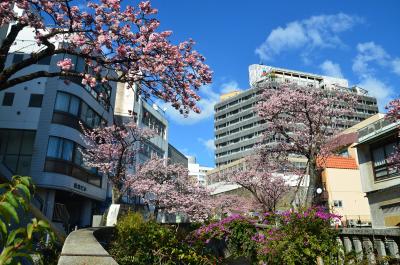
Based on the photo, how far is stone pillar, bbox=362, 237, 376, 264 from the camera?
6.52 metres

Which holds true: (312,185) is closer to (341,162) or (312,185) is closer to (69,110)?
(69,110)

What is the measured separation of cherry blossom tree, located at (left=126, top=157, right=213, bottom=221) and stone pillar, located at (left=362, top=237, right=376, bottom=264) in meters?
31.1

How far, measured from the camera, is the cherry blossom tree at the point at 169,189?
3812 centimetres

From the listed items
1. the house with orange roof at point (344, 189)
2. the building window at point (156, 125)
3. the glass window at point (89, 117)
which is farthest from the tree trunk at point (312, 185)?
the building window at point (156, 125)

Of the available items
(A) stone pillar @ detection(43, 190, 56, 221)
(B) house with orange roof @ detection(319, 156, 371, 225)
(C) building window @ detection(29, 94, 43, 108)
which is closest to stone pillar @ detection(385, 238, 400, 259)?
(A) stone pillar @ detection(43, 190, 56, 221)

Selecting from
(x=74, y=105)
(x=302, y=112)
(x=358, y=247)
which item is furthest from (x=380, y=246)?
(x=74, y=105)

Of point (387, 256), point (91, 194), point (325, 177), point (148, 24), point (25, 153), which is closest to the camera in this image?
point (387, 256)

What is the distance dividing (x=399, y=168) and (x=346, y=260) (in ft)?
60.9

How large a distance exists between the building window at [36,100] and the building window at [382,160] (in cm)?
2953

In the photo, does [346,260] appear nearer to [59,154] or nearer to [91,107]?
[59,154]

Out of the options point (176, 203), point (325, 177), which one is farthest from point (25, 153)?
point (325, 177)

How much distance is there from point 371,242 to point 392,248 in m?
0.55

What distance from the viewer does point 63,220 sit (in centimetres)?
2898

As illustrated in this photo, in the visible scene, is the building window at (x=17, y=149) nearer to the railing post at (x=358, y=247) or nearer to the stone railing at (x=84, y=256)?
the railing post at (x=358, y=247)
